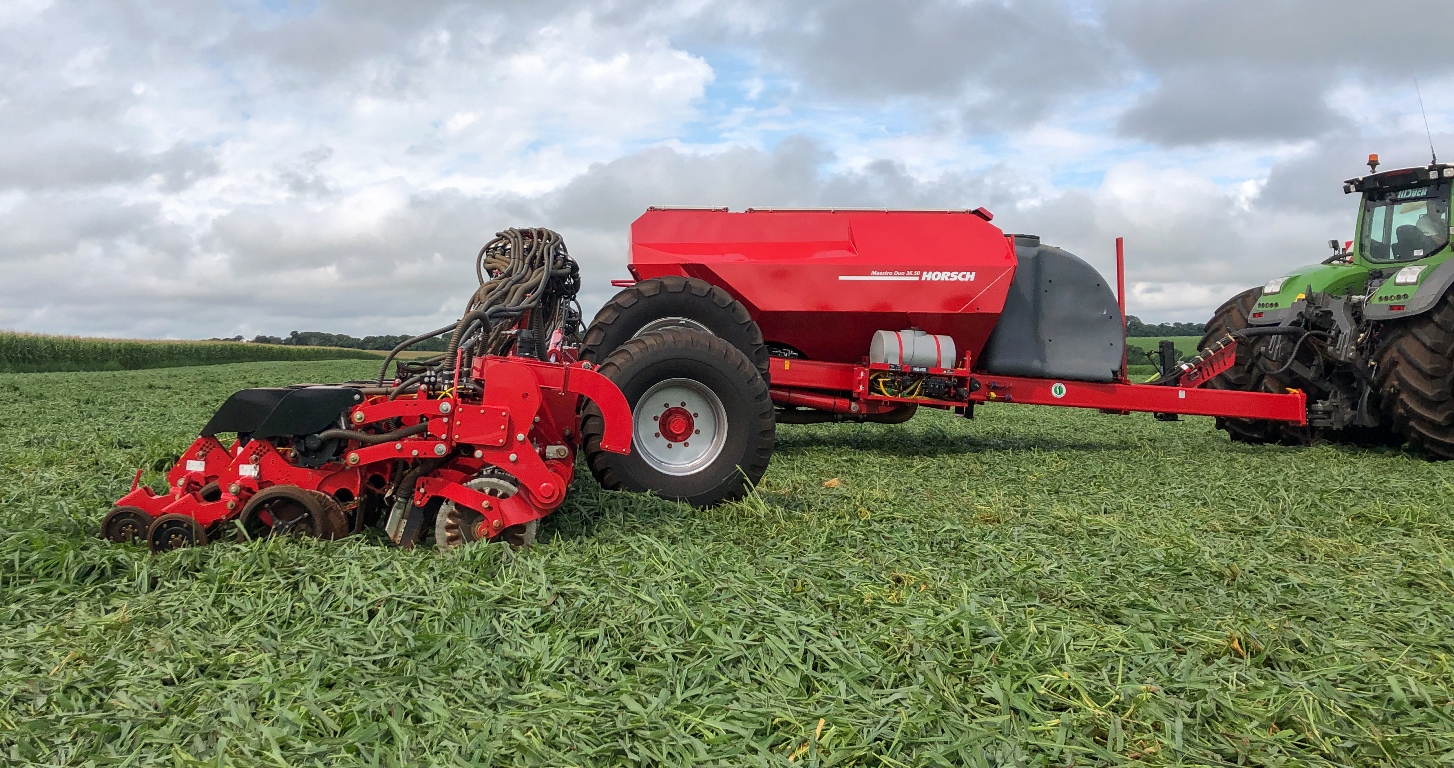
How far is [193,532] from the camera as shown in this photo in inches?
149

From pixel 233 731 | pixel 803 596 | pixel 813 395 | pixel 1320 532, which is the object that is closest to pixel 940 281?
pixel 813 395

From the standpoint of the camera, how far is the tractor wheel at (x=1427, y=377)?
7422 mm

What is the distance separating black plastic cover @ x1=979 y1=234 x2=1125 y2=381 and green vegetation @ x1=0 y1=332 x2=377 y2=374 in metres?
29.6

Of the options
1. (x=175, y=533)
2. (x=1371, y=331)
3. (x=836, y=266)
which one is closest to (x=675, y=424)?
(x=175, y=533)

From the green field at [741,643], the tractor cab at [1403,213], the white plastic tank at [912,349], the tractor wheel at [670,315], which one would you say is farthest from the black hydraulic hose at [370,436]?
the tractor cab at [1403,213]

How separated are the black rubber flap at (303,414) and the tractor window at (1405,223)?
9.14m

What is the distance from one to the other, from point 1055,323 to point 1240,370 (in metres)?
2.55

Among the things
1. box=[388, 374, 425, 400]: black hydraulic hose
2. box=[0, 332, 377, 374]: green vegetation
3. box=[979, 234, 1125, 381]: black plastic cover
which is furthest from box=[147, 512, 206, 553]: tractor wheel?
box=[0, 332, 377, 374]: green vegetation

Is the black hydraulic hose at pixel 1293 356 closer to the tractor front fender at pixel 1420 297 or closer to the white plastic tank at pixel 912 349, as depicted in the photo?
the tractor front fender at pixel 1420 297

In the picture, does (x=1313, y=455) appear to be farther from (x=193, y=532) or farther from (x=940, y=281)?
(x=193, y=532)

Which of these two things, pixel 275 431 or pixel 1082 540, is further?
pixel 1082 540

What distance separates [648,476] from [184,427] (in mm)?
6265

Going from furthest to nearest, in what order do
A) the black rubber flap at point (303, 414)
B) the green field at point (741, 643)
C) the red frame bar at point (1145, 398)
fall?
1. the red frame bar at point (1145, 398)
2. the black rubber flap at point (303, 414)
3. the green field at point (741, 643)

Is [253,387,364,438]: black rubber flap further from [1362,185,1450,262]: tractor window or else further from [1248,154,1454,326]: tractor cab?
[1362,185,1450,262]: tractor window
